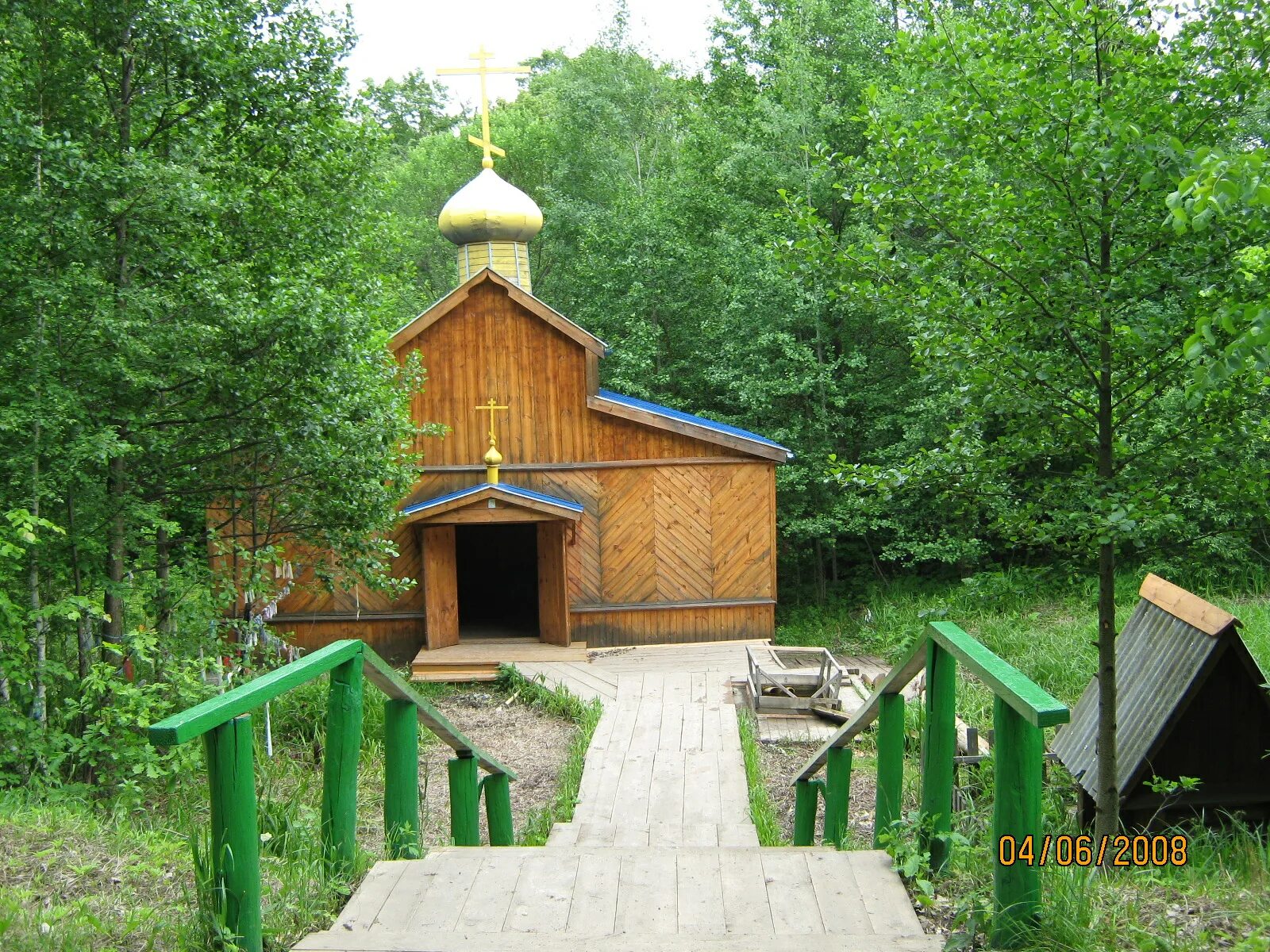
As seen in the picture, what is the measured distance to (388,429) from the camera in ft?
31.7

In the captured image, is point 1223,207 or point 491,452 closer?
point 1223,207

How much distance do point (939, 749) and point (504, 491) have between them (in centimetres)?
1047

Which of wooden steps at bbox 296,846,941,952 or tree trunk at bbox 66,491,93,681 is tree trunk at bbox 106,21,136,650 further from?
wooden steps at bbox 296,846,941,952

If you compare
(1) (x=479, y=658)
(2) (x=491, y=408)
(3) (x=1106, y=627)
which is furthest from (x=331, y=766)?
(2) (x=491, y=408)

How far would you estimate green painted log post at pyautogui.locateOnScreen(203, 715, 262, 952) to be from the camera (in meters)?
3.00

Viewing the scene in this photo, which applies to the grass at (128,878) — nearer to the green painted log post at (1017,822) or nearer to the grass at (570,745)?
the grass at (570,745)

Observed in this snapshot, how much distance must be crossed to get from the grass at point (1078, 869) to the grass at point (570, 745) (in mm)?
2363

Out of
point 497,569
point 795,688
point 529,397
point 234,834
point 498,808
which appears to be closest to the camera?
point 234,834

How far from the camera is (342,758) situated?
376 centimetres

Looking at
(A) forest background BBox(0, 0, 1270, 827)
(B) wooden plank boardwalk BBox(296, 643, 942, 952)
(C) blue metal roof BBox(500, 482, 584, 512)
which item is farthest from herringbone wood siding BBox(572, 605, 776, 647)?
(B) wooden plank boardwalk BBox(296, 643, 942, 952)

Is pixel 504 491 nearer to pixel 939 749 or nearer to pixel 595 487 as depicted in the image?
pixel 595 487

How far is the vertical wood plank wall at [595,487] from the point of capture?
1466 centimetres
